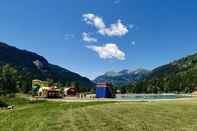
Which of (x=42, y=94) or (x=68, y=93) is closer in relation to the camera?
(x=42, y=94)

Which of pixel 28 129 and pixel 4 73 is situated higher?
pixel 4 73

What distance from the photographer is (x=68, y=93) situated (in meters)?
126

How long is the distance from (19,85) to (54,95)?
215ft

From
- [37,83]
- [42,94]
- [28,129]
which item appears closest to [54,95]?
[42,94]

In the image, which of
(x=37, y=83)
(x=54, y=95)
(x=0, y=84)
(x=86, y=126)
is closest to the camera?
(x=86, y=126)

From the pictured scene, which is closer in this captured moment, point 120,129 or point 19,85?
point 120,129

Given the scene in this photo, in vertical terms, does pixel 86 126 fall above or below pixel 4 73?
below

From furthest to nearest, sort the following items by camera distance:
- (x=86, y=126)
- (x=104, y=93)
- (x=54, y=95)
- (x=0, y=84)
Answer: (x=0, y=84) < (x=54, y=95) < (x=104, y=93) < (x=86, y=126)

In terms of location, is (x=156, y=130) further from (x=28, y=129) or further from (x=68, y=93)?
(x=68, y=93)

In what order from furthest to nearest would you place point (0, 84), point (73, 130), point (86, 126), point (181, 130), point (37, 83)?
point (0, 84)
point (37, 83)
point (86, 126)
point (73, 130)
point (181, 130)

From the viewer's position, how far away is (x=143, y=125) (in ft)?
72.9

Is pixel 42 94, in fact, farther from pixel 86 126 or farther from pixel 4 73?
pixel 86 126

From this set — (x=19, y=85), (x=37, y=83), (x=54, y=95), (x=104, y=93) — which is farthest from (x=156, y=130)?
(x=19, y=85)

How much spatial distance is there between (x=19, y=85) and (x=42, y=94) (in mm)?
62224
